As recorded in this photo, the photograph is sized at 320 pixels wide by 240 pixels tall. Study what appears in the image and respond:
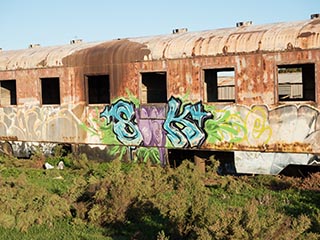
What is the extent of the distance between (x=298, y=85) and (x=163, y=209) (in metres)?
12.0

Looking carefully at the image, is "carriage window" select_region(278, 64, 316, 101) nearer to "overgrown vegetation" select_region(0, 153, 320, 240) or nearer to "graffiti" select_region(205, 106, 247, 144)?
"graffiti" select_region(205, 106, 247, 144)

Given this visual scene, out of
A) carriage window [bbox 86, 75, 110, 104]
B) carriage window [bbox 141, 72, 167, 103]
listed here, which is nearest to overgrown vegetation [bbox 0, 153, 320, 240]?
carriage window [bbox 141, 72, 167, 103]

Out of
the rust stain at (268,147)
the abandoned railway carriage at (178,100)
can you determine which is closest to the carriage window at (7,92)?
the abandoned railway carriage at (178,100)

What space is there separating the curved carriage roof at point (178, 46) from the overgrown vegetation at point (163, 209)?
2.69 m

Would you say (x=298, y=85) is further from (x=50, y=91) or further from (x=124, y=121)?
(x=50, y=91)

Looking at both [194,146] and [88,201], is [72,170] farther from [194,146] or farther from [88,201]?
[88,201]

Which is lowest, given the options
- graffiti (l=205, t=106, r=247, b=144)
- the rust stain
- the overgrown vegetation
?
the overgrown vegetation

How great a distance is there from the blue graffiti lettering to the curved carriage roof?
114cm

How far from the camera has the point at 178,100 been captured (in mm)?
11023

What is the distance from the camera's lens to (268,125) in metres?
9.85

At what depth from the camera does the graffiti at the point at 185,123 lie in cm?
1072

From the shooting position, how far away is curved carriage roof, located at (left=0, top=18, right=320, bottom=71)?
9.70m

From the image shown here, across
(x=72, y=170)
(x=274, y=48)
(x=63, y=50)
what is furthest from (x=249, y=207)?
(x=63, y=50)

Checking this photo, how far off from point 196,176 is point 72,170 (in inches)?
172
